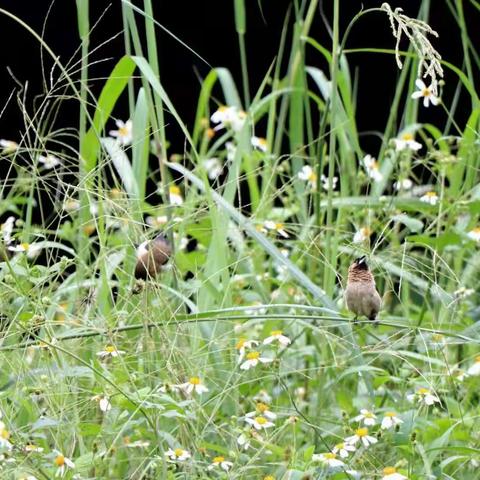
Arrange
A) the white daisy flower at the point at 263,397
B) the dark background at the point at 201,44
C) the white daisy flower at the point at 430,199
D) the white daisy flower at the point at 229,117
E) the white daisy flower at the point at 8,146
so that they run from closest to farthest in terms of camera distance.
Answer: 1. the white daisy flower at the point at 8,146
2. the white daisy flower at the point at 263,397
3. the white daisy flower at the point at 430,199
4. the white daisy flower at the point at 229,117
5. the dark background at the point at 201,44

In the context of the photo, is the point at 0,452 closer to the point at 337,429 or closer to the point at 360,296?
the point at 360,296

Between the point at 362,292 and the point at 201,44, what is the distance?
8.22 feet

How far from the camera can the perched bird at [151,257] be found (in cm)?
150

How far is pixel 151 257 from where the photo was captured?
4.92 ft

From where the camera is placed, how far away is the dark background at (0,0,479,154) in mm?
3713

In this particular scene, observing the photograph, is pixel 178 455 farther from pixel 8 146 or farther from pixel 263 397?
pixel 8 146

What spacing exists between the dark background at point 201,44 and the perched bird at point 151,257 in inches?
85.0

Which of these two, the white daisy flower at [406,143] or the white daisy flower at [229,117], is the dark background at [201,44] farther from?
the white daisy flower at [406,143]

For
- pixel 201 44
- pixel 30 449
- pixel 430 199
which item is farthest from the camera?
pixel 201 44

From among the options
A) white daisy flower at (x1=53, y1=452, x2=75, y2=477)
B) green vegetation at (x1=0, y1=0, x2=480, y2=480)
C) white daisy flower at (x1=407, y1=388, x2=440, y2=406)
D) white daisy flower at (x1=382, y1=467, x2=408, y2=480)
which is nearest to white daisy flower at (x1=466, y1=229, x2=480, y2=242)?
green vegetation at (x1=0, y1=0, x2=480, y2=480)

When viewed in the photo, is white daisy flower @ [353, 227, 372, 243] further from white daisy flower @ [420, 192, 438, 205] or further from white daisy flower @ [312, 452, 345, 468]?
white daisy flower @ [312, 452, 345, 468]

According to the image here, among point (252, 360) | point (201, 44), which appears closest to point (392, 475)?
point (252, 360)

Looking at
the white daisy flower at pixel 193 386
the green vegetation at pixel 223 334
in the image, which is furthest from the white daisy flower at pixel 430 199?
the white daisy flower at pixel 193 386

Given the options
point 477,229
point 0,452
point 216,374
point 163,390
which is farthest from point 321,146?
point 0,452
